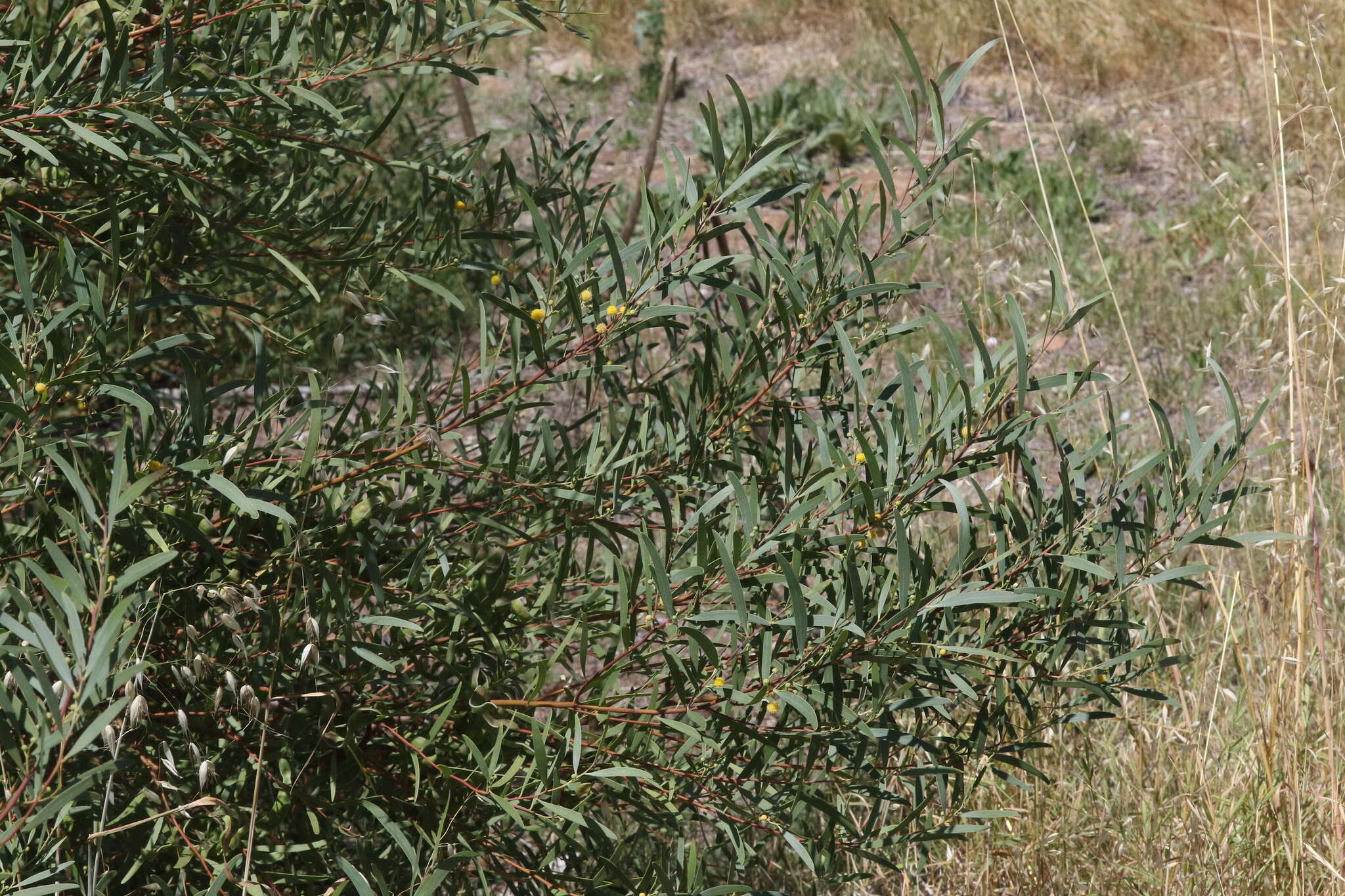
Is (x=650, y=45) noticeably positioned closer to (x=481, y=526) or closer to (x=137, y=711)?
(x=481, y=526)

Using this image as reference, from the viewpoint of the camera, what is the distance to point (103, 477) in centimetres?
106

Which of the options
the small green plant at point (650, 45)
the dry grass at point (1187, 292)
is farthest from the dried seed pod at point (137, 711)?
the small green plant at point (650, 45)

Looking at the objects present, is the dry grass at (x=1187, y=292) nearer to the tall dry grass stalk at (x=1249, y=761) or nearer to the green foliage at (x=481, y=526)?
the tall dry grass stalk at (x=1249, y=761)

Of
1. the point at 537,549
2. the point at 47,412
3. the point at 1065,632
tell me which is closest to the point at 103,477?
the point at 47,412

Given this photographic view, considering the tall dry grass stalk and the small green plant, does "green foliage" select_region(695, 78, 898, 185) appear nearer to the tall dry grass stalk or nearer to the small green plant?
the small green plant

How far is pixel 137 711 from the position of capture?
984mm

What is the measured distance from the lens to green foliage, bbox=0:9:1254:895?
1.15m

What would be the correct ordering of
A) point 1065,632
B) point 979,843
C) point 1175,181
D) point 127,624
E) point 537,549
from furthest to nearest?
point 1175,181
point 979,843
point 537,549
point 1065,632
point 127,624

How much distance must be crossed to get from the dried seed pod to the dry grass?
44.4 inches

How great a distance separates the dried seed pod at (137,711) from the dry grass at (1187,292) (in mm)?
1127

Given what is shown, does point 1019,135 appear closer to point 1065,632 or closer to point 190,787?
point 1065,632

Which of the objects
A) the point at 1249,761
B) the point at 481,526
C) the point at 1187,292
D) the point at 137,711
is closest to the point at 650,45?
the point at 1187,292

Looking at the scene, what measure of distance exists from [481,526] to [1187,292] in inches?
147

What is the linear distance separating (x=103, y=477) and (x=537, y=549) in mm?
578
